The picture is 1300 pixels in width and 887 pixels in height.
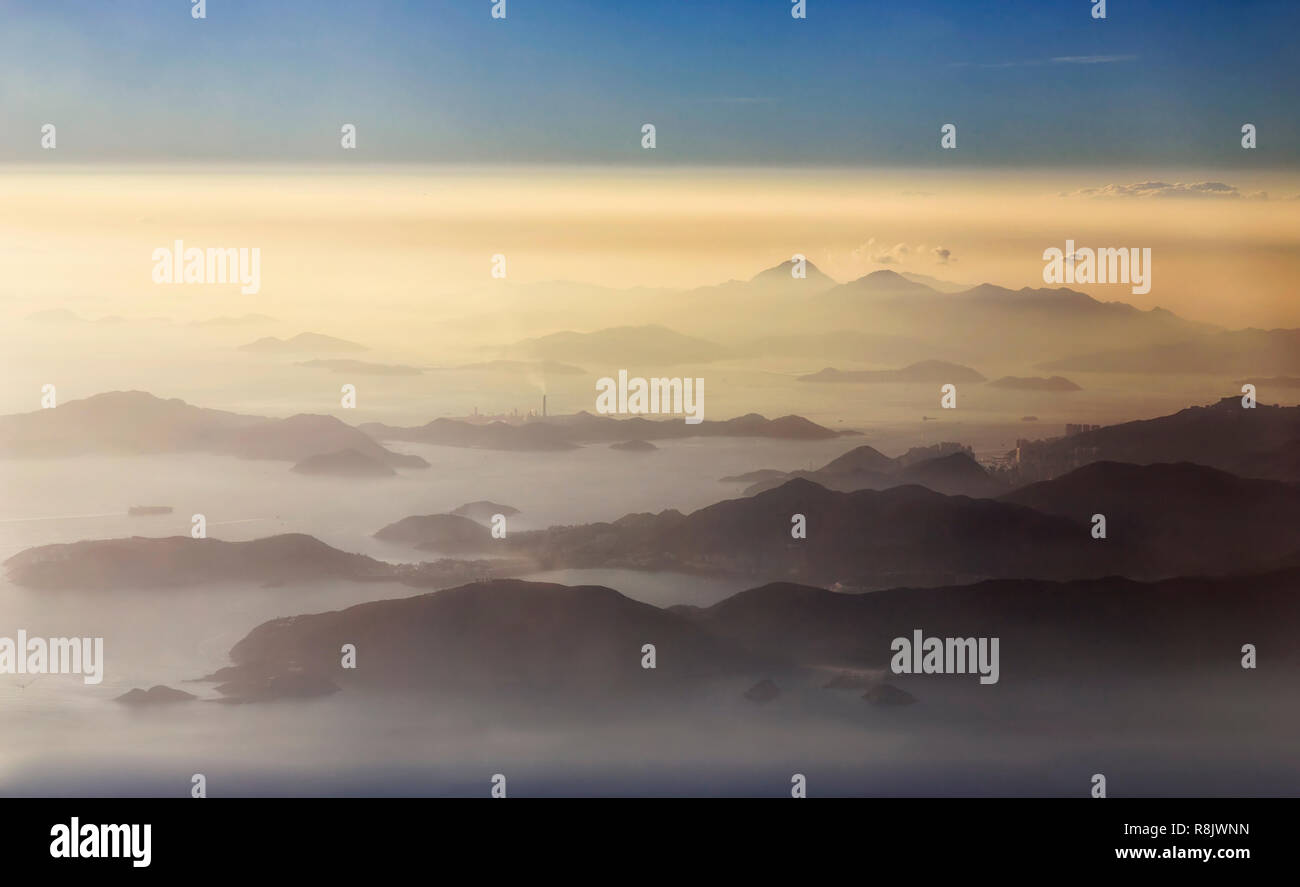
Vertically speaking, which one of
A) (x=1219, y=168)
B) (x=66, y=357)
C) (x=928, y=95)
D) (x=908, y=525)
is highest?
(x=928, y=95)

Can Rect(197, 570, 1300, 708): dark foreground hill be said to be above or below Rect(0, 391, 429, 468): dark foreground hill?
below

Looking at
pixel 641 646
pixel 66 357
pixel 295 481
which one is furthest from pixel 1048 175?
pixel 66 357

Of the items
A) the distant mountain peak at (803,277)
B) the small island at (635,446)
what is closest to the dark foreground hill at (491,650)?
the small island at (635,446)

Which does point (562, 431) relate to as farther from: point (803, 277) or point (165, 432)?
point (165, 432)

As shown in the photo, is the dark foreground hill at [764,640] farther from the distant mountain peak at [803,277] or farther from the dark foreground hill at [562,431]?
the distant mountain peak at [803,277]

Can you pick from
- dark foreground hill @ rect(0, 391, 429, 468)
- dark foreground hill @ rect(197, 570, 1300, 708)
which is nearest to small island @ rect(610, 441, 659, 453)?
dark foreground hill @ rect(197, 570, 1300, 708)

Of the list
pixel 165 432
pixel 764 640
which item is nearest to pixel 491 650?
pixel 764 640

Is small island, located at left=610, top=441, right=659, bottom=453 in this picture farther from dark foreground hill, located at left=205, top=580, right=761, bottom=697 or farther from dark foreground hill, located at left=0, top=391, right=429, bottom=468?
dark foreground hill, located at left=0, top=391, right=429, bottom=468

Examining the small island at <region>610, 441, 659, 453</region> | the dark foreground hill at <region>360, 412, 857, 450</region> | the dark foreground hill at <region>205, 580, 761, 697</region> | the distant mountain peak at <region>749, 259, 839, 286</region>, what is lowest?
the dark foreground hill at <region>205, 580, 761, 697</region>

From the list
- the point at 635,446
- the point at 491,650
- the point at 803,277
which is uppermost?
the point at 803,277
